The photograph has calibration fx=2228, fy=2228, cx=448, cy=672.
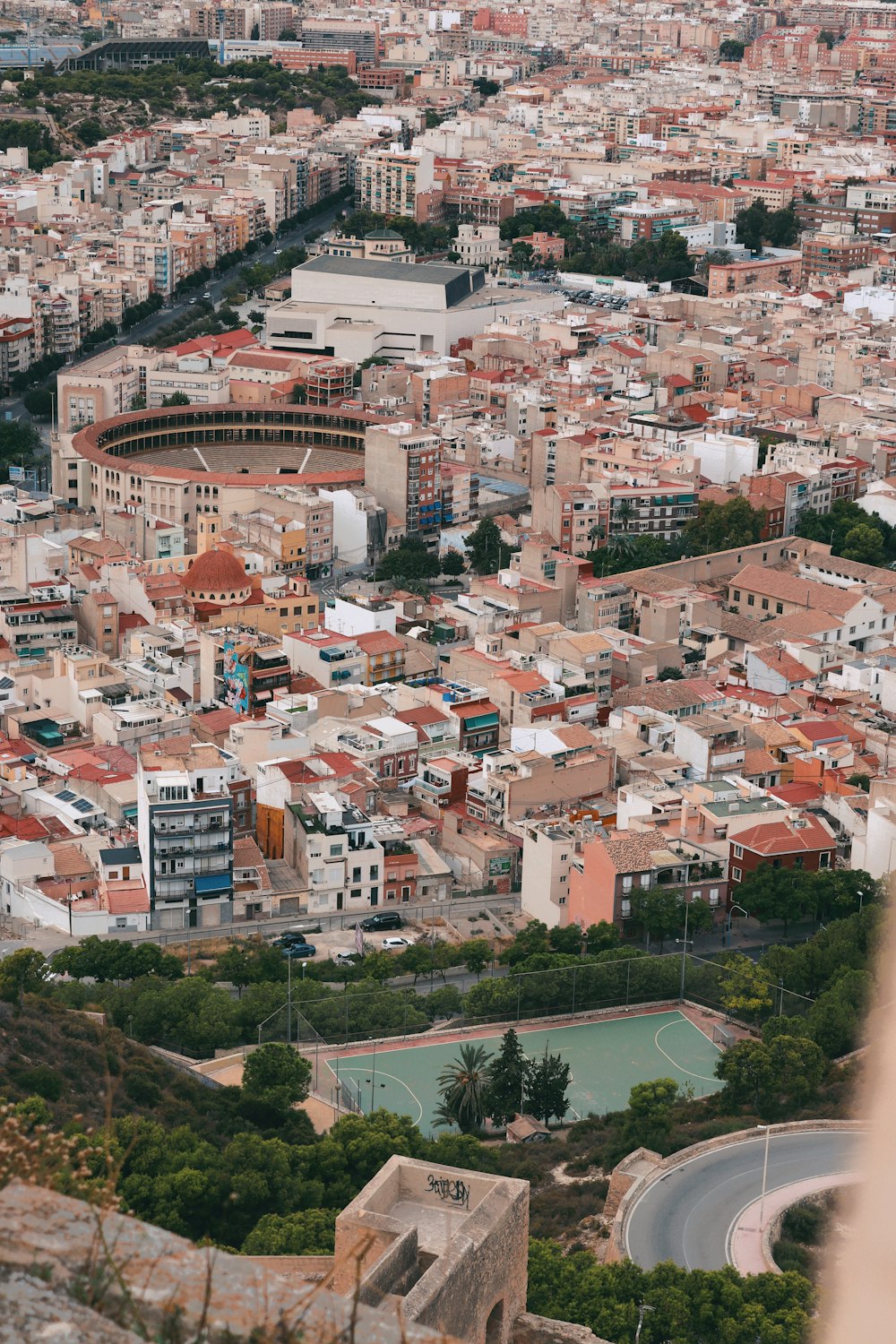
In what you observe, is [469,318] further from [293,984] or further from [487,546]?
[293,984]

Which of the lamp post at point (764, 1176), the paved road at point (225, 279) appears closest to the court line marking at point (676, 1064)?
the lamp post at point (764, 1176)

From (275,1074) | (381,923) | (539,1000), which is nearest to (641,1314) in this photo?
(275,1074)

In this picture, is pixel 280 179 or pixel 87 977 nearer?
pixel 87 977

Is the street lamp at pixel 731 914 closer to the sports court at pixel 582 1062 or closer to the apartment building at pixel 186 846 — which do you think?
the sports court at pixel 582 1062

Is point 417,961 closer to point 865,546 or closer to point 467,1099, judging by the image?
point 467,1099

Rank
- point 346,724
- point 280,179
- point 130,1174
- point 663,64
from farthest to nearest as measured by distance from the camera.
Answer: point 663,64 → point 280,179 → point 346,724 → point 130,1174

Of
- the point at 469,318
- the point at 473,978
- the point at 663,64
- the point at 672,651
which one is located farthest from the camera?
the point at 663,64

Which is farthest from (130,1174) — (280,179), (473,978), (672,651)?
(280,179)

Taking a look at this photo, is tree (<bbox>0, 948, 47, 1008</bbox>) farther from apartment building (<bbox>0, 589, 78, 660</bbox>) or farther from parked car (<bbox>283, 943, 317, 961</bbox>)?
apartment building (<bbox>0, 589, 78, 660</bbox>)

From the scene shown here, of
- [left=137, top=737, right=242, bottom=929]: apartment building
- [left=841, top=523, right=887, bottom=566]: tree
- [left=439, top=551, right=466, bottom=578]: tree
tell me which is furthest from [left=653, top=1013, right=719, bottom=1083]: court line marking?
[left=841, top=523, right=887, bottom=566]: tree
